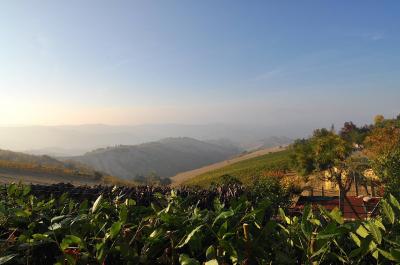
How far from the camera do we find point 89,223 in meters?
1.93

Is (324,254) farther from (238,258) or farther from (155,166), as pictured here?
(155,166)

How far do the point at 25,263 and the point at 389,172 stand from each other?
10555mm

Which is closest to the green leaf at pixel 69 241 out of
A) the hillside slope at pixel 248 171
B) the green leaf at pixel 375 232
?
the green leaf at pixel 375 232

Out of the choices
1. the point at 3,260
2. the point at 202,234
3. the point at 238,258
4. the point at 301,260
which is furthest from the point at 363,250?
the point at 3,260

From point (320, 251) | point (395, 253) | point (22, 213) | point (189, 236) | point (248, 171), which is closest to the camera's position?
point (395, 253)

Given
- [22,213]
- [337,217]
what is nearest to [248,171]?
[22,213]

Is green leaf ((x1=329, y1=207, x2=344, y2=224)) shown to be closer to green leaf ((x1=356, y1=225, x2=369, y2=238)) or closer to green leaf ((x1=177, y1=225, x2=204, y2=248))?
green leaf ((x1=356, y1=225, x2=369, y2=238))

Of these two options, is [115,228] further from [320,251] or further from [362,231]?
[362,231]

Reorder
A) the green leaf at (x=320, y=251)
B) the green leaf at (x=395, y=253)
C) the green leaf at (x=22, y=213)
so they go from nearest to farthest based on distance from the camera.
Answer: the green leaf at (x=395, y=253) → the green leaf at (x=320, y=251) → the green leaf at (x=22, y=213)

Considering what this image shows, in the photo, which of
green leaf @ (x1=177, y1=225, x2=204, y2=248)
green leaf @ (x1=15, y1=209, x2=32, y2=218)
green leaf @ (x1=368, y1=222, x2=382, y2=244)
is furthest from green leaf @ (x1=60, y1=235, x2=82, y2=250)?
green leaf @ (x1=368, y1=222, x2=382, y2=244)

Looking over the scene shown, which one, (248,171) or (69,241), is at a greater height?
(69,241)

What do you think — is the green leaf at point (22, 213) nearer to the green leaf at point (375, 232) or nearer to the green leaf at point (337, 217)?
the green leaf at point (337, 217)

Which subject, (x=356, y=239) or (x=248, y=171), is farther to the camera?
(x=248, y=171)

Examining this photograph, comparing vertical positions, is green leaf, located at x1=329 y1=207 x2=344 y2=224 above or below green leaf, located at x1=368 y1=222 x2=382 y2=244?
above
